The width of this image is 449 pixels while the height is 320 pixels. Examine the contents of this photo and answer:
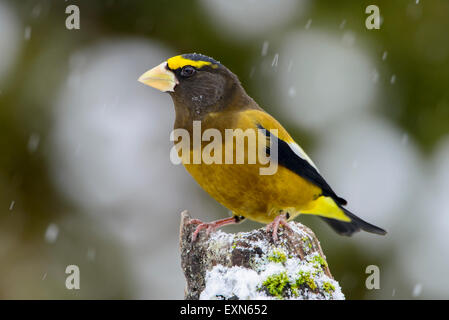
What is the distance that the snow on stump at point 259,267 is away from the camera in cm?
265

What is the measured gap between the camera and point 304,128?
6.67 metres

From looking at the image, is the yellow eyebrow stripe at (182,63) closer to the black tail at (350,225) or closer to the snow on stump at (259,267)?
the snow on stump at (259,267)

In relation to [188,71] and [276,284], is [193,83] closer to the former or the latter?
[188,71]

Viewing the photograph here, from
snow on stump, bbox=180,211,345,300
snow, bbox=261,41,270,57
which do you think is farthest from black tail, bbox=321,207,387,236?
snow, bbox=261,41,270,57

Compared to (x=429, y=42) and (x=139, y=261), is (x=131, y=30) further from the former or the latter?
(x=429, y=42)

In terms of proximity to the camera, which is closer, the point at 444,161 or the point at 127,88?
the point at 444,161

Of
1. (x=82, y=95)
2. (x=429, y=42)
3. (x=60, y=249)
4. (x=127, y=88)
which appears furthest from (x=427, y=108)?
(x=60, y=249)

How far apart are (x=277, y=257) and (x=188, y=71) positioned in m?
2.01

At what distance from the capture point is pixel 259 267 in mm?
2820

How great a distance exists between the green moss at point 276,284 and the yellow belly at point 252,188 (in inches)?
47.9

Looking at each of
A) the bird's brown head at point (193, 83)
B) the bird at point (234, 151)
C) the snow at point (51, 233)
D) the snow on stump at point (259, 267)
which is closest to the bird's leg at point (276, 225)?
the snow on stump at point (259, 267)

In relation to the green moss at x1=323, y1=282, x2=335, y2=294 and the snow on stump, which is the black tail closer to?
the snow on stump

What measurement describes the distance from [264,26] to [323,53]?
881 mm

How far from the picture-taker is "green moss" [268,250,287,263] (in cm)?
287
